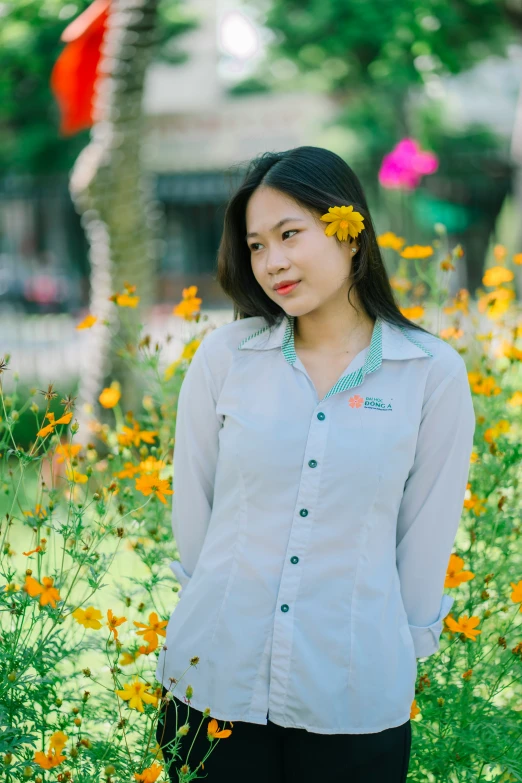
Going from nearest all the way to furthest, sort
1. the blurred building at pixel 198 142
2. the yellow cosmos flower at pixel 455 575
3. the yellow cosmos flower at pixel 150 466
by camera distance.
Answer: the yellow cosmos flower at pixel 455 575 < the yellow cosmos flower at pixel 150 466 < the blurred building at pixel 198 142

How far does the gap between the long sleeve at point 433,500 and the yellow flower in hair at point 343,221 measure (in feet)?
0.98

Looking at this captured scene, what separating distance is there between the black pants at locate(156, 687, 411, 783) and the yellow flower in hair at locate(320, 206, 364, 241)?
83 cm

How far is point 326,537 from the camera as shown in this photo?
1.47 metres

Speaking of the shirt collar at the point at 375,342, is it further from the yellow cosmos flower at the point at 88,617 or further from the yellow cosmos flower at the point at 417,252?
the yellow cosmos flower at the point at 417,252

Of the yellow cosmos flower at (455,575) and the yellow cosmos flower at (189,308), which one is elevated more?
the yellow cosmos flower at (189,308)

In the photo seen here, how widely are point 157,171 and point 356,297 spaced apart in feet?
61.1

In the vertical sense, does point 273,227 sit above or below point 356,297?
above

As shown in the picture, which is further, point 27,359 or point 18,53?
point 18,53

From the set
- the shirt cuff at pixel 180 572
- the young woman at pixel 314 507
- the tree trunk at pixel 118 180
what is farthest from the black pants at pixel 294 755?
the tree trunk at pixel 118 180

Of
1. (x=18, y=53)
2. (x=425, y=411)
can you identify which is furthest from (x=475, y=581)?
(x=18, y=53)

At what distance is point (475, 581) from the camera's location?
221 centimetres

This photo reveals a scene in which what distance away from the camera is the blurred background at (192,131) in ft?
18.5

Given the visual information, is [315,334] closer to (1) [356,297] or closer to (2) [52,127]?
(1) [356,297]

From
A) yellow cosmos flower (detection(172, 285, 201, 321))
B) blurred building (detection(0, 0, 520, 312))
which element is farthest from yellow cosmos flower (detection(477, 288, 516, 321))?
blurred building (detection(0, 0, 520, 312))
